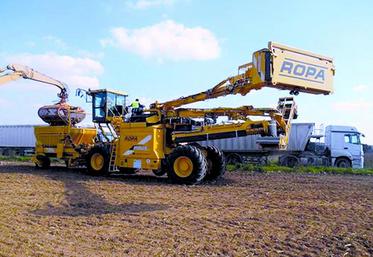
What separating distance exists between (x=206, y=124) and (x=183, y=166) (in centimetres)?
167

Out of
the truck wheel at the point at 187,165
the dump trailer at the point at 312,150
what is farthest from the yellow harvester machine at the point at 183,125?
the dump trailer at the point at 312,150

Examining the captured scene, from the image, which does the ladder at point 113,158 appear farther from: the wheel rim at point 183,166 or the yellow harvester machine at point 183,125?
the wheel rim at point 183,166

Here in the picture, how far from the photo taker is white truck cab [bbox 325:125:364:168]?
24.7m

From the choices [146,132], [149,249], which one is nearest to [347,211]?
[149,249]

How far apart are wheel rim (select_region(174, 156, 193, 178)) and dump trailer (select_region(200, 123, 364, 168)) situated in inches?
447

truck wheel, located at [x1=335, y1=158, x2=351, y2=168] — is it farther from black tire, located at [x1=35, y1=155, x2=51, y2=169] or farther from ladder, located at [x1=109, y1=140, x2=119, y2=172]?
black tire, located at [x1=35, y1=155, x2=51, y2=169]

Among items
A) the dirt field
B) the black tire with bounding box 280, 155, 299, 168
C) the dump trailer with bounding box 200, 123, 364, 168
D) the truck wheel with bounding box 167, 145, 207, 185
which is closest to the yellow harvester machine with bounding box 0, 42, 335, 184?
the truck wheel with bounding box 167, 145, 207, 185

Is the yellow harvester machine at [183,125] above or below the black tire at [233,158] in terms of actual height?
above

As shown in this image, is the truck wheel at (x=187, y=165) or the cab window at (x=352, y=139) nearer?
the truck wheel at (x=187, y=165)

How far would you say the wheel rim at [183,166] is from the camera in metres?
13.4

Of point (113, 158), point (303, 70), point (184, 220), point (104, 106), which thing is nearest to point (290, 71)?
point (303, 70)

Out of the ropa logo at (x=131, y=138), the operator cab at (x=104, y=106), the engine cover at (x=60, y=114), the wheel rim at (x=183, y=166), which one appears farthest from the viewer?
the engine cover at (x=60, y=114)

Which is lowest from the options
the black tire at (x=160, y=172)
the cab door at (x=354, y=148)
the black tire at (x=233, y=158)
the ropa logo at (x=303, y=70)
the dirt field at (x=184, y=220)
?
the dirt field at (x=184, y=220)

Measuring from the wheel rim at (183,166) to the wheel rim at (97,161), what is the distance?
149 inches
